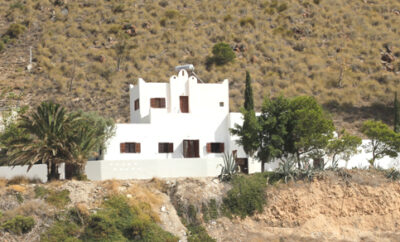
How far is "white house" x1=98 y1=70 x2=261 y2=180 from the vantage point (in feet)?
150

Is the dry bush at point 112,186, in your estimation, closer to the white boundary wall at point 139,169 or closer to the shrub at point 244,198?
the white boundary wall at point 139,169

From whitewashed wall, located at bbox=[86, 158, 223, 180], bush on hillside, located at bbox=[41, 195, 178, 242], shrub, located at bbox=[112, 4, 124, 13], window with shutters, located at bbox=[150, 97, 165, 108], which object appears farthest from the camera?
shrub, located at bbox=[112, 4, 124, 13]

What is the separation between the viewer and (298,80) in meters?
76.1

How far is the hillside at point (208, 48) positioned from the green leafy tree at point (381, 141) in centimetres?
1639

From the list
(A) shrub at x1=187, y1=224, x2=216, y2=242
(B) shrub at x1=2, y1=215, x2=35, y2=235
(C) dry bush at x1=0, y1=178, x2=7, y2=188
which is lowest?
(A) shrub at x1=187, y1=224, x2=216, y2=242

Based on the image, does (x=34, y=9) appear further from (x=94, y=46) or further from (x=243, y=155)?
(x=243, y=155)

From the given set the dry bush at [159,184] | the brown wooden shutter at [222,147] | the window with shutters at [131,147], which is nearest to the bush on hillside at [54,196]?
the dry bush at [159,184]

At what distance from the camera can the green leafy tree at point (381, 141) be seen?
47.3m

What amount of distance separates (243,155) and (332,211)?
31.8 ft

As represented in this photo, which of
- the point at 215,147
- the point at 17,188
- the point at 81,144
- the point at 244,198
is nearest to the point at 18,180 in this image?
the point at 17,188

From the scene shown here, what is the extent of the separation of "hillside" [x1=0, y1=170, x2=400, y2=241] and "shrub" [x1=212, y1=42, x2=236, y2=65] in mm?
36032

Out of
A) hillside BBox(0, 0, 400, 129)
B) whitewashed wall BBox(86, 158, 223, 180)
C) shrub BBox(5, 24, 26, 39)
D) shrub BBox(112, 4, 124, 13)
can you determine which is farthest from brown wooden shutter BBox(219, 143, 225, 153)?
shrub BBox(5, 24, 26, 39)

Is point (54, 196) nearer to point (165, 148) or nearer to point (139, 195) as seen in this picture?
point (139, 195)

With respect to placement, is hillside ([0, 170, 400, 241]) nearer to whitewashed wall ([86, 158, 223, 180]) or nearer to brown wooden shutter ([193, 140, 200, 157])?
whitewashed wall ([86, 158, 223, 180])
